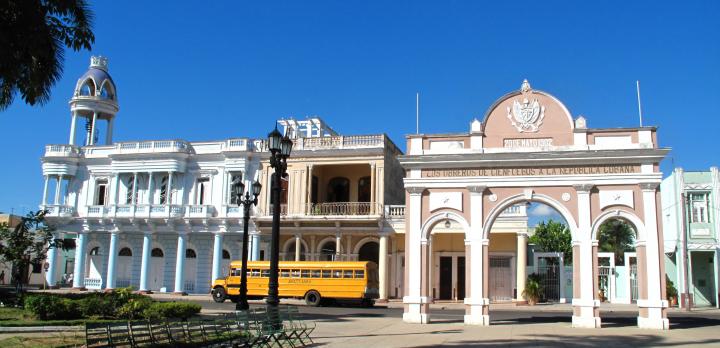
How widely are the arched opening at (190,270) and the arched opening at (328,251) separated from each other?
8.27m

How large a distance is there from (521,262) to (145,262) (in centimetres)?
2220

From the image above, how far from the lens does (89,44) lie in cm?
1077

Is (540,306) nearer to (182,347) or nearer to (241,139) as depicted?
(241,139)

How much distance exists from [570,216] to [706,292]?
1933 centimetres

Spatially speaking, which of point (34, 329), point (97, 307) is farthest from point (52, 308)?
point (34, 329)

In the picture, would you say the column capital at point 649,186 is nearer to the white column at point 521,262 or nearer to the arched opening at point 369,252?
the white column at point 521,262

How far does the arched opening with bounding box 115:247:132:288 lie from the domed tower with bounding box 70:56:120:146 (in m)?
7.70

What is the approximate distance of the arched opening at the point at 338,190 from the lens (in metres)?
39.2

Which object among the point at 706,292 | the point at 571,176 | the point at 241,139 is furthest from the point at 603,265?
the point at 241,139

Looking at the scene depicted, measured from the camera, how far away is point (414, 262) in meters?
22.0

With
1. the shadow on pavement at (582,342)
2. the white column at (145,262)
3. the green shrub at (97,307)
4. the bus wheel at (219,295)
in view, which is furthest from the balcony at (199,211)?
the shadow on pavement at (582,342)

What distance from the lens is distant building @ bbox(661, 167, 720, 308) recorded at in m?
33.1

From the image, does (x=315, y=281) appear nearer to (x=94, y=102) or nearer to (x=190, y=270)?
(x=190, y=270)

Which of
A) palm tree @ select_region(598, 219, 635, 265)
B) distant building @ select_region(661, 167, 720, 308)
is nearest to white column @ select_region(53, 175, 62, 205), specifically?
distant building @ select_region(661, 167, 720, 308)
